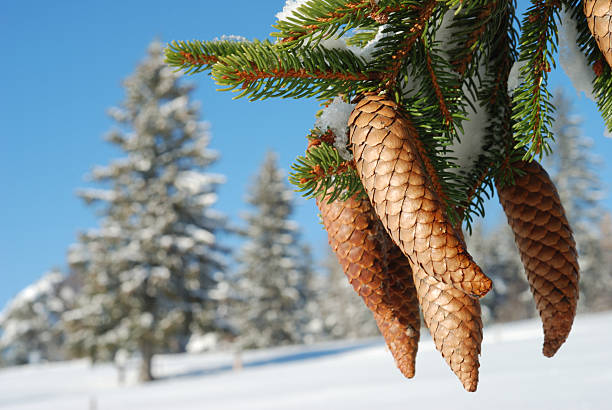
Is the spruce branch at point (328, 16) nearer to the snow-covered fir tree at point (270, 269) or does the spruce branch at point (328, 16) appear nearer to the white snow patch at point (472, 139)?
the white snow patch at point (472, 139)

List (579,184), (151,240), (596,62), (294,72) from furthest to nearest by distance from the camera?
(579,184) → (151,240) → (596,62) → (294,72)

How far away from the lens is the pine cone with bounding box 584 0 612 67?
2.11ft

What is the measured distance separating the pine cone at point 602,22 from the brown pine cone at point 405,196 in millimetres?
261

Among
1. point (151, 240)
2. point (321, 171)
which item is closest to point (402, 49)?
point (321, 171)

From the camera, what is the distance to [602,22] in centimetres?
65

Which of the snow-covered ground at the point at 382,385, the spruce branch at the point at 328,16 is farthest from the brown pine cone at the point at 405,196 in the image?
the snow-covered ground at the point at 382,385

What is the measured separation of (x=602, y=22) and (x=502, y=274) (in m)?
37.6

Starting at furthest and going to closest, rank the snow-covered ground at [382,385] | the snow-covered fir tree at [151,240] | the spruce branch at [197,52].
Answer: the snow-covered fir tree at [151,240] → the snow-covered ground at [382,385] → the spruce branch at [197,52]

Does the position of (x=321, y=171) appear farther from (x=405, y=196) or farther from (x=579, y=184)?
(x=579, y=184)

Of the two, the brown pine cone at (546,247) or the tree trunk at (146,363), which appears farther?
the tree trunk at (146,363)

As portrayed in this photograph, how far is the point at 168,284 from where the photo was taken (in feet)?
54.4

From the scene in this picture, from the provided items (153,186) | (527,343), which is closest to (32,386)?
(153,186)

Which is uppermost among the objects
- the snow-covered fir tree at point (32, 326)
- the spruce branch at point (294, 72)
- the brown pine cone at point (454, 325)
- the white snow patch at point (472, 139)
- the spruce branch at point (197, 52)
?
the snow-covered fir tree at point (32, 326)

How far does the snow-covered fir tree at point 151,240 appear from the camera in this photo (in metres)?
16.6
